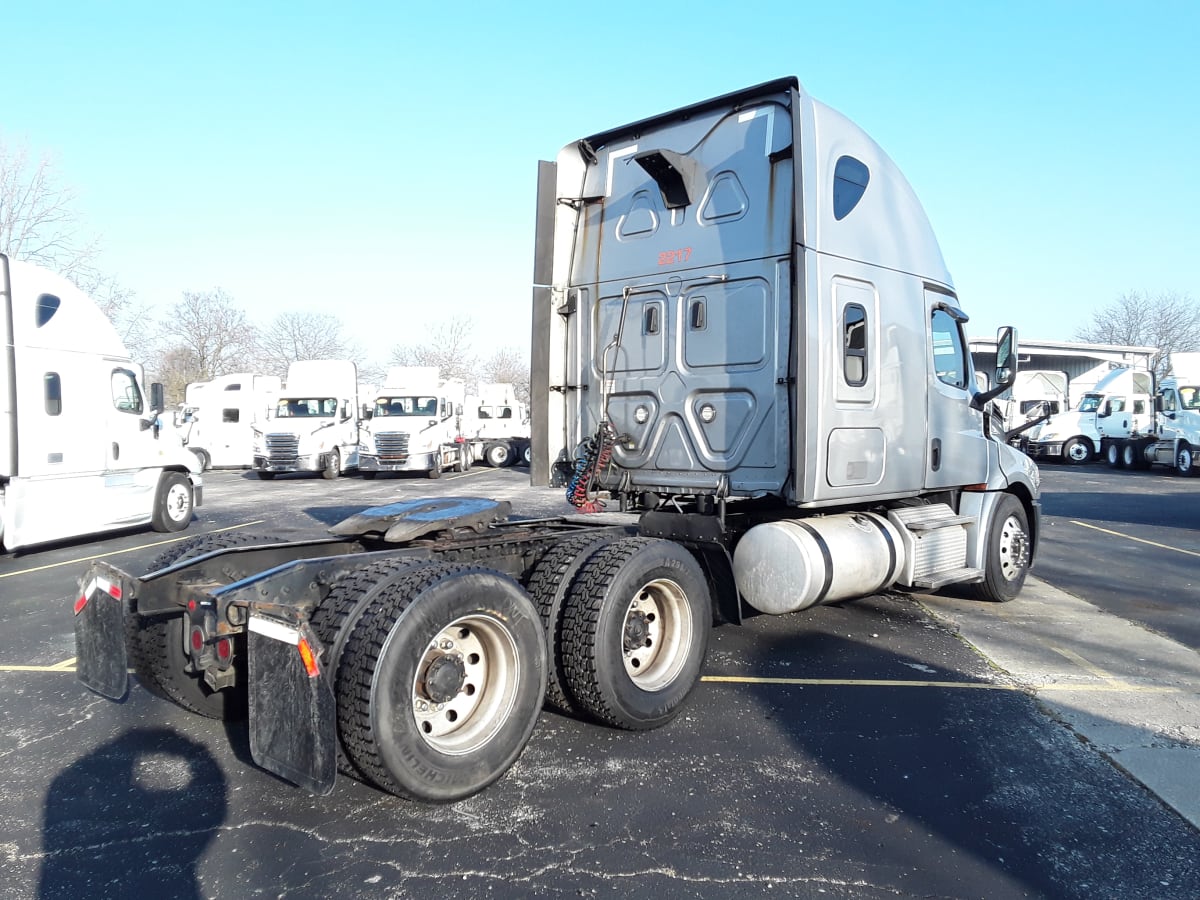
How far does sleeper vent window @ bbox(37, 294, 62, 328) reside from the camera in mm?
10461

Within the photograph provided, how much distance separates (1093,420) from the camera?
28984mm

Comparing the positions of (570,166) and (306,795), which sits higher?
(570,166)

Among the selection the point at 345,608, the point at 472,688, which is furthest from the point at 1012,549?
the point at 345,608

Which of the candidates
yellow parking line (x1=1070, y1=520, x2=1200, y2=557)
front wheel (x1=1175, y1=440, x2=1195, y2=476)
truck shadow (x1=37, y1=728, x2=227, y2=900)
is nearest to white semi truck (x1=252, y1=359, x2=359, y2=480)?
yellow parking line (x1=1070, y1=520, x2=1200, y2=557)

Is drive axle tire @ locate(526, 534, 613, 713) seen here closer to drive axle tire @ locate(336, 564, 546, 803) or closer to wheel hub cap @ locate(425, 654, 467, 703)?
drive axle tire @ locate(336, 564, 546, 803)

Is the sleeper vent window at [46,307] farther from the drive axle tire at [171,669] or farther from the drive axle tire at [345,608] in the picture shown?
the drive axle tire at [345,608]

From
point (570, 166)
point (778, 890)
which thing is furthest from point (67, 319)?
point (778, 890)

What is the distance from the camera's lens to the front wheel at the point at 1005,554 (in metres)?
7.51

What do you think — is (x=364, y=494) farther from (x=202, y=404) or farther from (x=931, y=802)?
(x=931, y=802)

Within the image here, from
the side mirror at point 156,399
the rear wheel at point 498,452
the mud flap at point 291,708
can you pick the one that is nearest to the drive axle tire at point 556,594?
the mud flap at point 291,708

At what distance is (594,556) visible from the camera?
4.52 meters

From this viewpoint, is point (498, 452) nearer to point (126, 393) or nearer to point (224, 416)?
point (224, 416)

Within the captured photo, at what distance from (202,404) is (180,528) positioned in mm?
16705

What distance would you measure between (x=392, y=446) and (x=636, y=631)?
19.5m
